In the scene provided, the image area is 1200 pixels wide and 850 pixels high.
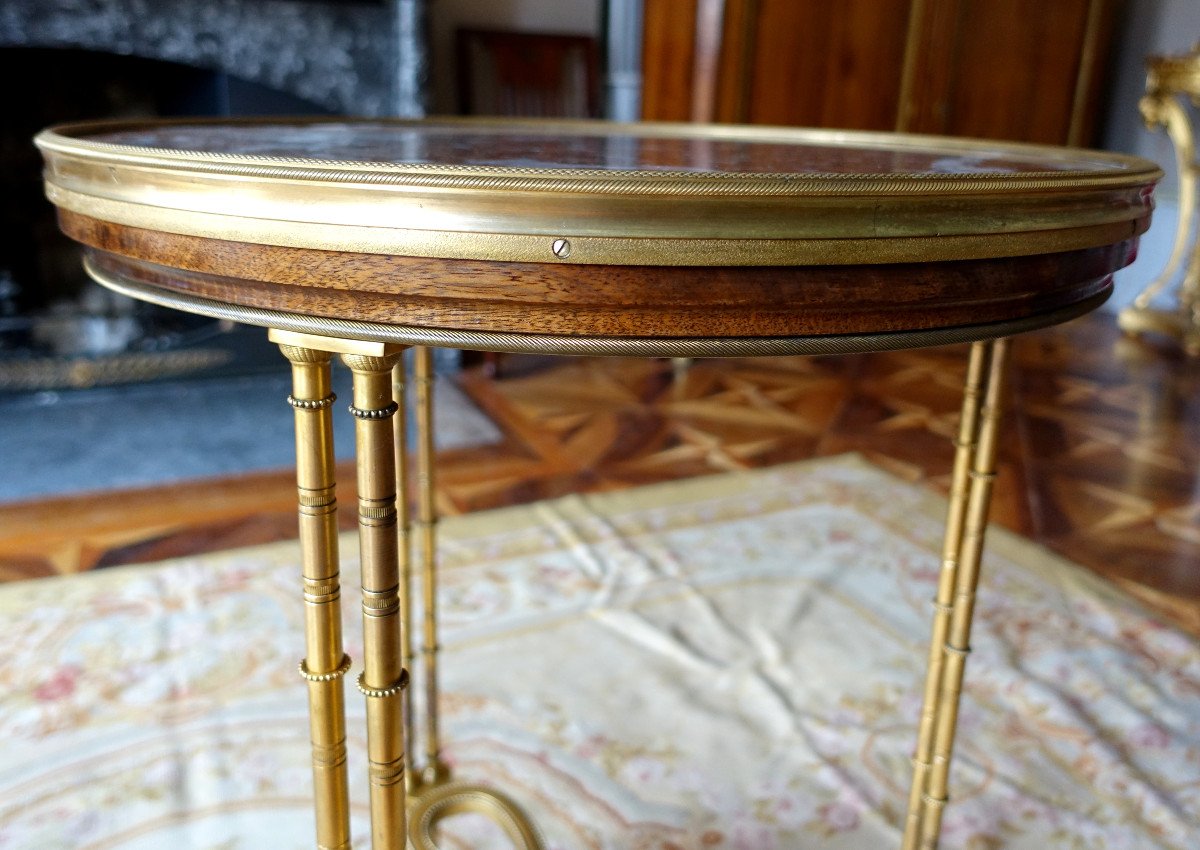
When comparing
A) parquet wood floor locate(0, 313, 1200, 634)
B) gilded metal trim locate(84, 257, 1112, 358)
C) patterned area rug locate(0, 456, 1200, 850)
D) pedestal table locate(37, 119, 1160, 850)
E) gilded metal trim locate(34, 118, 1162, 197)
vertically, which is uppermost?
gilded metal trim locate(34, 118, 1162, 197)

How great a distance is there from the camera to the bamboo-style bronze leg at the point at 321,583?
0.43m

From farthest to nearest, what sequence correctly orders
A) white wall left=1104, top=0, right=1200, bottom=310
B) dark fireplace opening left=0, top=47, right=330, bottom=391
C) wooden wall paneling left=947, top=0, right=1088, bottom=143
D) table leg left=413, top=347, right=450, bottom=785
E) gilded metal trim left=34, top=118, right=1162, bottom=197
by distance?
1. white wall left=1104, top=0, right=1200, bottom=310
2. wooden wall paneling left=947, top=0, right=1088, bottom=143
3. dark fireplace opening left=0, top=47, right=330, bottom=391
4. table leg left=413, top=347, right=450, bottom=785
5. gilded metal trim left=34, top=118, right=1162, bottom=197

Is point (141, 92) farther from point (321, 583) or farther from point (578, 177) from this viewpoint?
point (578, 177)

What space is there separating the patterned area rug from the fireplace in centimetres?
72

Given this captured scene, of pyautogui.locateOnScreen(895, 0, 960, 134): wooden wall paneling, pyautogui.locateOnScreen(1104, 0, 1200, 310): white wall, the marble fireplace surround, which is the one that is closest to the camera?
the marble fireplace surround

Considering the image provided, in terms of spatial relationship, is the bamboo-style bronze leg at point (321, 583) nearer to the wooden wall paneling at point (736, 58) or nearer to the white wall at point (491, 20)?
the white wall at point (491, 20)

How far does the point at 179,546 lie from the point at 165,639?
0.25 meters

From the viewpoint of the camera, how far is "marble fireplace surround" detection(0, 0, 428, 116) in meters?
1.61

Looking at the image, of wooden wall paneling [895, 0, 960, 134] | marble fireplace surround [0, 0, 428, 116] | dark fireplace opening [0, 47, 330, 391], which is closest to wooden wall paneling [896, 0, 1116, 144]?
wooden wall paneling [895, 0, 960, 134]

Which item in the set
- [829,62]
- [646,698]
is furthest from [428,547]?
[829,62]

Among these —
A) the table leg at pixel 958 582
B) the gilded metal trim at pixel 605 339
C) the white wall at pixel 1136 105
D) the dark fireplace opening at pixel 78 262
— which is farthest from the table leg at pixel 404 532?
the white wall at pixel 1136 105

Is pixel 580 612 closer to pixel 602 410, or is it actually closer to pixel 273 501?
pixel 273 501

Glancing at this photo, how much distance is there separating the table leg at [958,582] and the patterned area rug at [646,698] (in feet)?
0.35

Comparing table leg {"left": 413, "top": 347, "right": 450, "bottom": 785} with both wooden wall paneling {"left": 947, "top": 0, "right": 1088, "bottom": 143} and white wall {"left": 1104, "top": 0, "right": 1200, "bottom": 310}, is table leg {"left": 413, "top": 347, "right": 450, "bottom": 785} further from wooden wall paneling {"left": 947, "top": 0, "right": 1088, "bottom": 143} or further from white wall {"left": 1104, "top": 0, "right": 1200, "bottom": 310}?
white wall {"left": 1104, "top": 0, "right": 1200, "bottom": 310}
